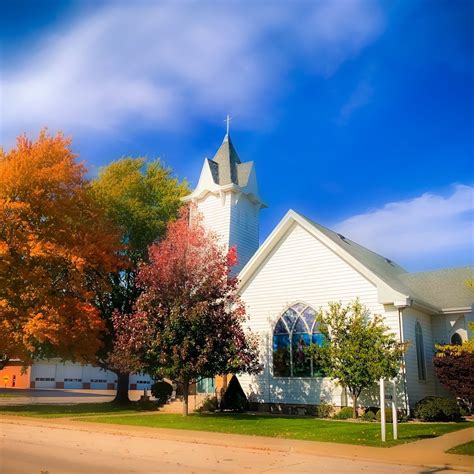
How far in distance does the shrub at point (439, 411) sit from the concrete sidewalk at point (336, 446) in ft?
9.02

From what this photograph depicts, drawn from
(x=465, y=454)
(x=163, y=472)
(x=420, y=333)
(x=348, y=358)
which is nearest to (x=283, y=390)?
(x=348, y=358)

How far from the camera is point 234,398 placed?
25.0 metres

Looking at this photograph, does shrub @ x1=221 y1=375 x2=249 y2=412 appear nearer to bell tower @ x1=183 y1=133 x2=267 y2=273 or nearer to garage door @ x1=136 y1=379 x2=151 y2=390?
bell tower @ x1=183 y1=133 x2=267 y2=273

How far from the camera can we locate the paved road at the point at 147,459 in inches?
383

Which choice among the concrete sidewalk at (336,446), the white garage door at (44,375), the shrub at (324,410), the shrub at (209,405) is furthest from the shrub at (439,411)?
the white garage door at (44,375)

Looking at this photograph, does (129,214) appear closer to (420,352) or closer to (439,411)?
(420,352)

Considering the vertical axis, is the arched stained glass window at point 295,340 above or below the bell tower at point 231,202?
below

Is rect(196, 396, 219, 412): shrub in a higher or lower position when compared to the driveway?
higher

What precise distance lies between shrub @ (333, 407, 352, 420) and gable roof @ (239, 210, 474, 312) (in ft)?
15.3

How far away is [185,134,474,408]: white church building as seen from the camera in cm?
2278

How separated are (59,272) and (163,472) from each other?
19480 millimetres

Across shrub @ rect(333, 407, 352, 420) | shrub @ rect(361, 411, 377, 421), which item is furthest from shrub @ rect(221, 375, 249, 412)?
shrub @ rect(361, 411, 377, 421)

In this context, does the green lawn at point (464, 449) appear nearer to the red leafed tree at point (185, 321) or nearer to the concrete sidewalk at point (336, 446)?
the concrete sidewalk at point (336, 446)

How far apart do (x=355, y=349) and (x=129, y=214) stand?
16980 mm
